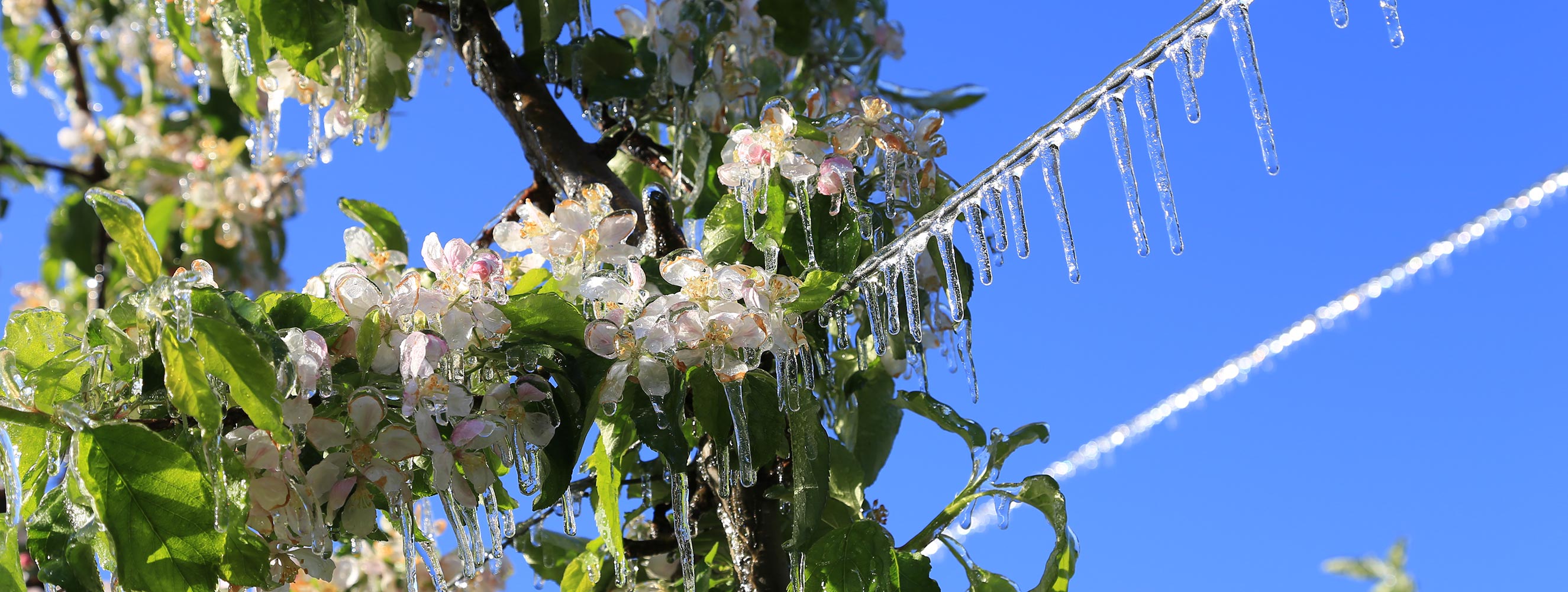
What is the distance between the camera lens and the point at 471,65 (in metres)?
0.90

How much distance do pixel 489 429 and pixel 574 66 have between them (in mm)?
415

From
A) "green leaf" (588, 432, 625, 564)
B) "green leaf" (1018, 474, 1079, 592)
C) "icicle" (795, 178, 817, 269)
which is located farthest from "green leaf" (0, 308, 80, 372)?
"green leaf" (1018, 474, 1079, 592)

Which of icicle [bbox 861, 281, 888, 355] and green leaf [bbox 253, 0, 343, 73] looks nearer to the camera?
icicle [bbox 861, 281, 888, 355]

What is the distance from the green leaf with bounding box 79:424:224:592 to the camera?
1.55 ft

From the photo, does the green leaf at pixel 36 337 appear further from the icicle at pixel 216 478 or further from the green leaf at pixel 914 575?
the green leaf at pixel 914 575

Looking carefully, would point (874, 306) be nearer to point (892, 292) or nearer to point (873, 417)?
point (892, 292)

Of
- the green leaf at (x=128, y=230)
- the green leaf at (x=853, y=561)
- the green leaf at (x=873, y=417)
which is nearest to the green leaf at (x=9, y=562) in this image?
the green leaf at (x=128, y=230)

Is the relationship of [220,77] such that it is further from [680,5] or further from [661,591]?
[661,591]

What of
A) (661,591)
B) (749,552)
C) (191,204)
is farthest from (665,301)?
(191,204)

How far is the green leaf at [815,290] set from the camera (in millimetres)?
569

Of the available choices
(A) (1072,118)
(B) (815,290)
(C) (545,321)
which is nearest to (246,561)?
(C) (545,321)

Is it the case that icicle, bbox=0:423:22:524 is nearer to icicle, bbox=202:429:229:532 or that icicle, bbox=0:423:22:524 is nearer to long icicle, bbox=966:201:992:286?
icicle, bbox=202:429:229:532

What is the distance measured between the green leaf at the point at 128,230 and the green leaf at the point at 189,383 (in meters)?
0.08

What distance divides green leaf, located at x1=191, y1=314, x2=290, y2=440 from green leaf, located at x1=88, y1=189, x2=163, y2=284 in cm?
9
